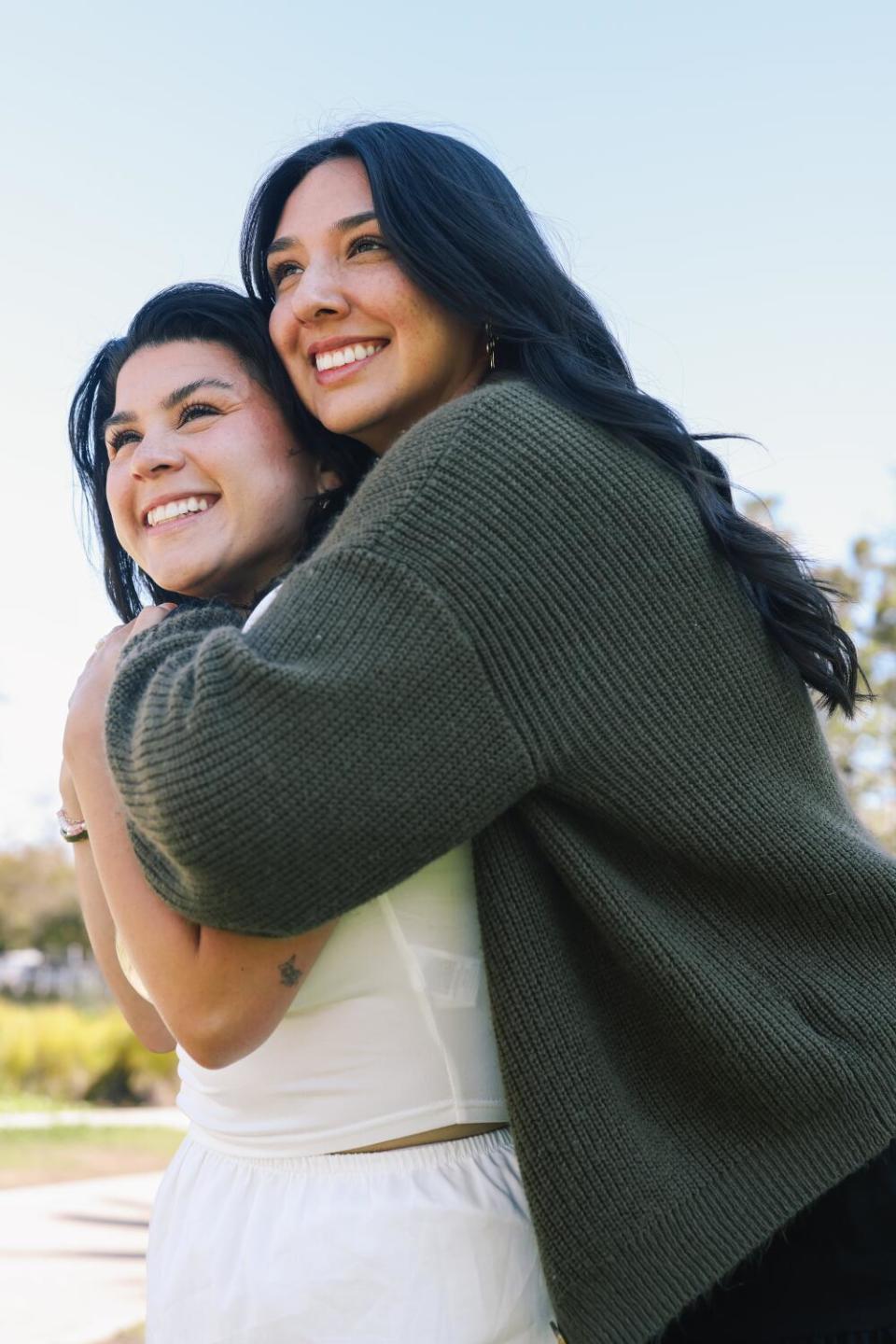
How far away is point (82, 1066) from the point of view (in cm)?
1545

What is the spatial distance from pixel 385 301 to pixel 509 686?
2.94 feet

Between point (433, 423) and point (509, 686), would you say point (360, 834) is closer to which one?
point (509, 686)

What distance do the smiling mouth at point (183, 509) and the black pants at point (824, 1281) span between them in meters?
1.51

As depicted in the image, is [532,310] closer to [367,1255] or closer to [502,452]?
[502,452]

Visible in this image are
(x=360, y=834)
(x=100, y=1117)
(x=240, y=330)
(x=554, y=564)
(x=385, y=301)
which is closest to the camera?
(x=360, y=834)

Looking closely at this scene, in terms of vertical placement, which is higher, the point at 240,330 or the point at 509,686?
the point at 240,330

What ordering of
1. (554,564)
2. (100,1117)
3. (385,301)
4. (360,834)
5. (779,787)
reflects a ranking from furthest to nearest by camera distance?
(100,1117), (385,301), (779,787), (554,564), (360,834)

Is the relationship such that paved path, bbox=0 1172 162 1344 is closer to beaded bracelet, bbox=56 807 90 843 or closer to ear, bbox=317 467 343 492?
beaded bracelet, bbox=56 807 90 843

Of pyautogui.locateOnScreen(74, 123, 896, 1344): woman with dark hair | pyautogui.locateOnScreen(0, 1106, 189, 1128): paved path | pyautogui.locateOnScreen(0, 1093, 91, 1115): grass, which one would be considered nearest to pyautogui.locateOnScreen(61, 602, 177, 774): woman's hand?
pyautogui.locateOnScreen(74, 123, 896, 1344): woman with dark hair

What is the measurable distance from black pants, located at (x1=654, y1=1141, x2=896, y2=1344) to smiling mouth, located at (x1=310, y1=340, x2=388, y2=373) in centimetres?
142

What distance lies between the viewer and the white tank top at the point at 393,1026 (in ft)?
6.07

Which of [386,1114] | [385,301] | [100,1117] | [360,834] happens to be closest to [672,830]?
[360,834]

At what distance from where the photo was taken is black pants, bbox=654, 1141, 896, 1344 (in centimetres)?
172

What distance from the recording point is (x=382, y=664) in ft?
5.19
